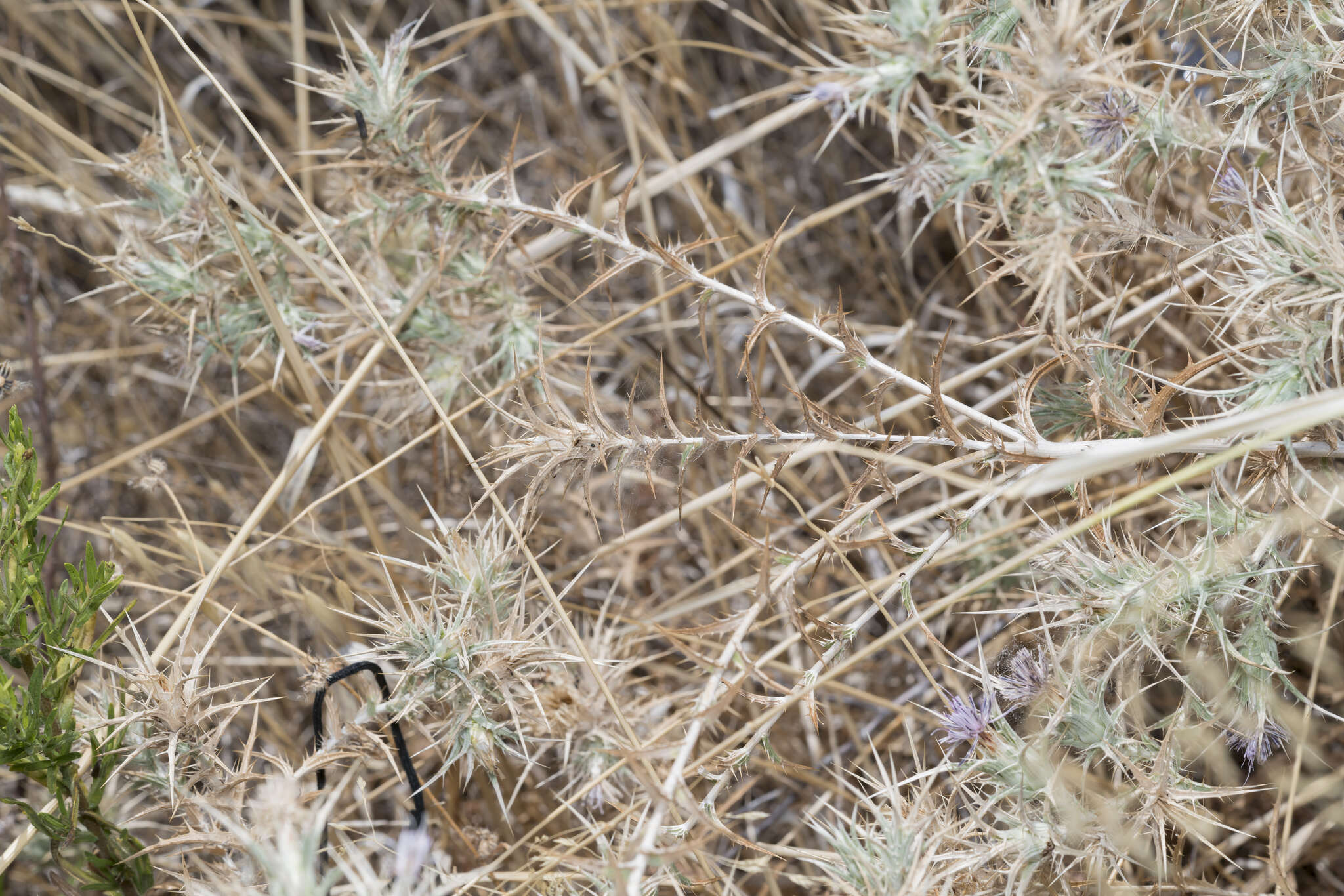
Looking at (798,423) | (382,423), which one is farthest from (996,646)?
(382,423)

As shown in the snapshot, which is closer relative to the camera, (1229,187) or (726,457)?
(1229,187)

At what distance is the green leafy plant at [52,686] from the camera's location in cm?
106

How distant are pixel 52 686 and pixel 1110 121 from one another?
1547 mm

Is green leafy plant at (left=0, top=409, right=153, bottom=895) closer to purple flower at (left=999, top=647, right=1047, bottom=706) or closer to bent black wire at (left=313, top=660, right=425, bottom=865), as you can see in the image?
bent black wire at (left=313, top=660, right=425, bottom=865)

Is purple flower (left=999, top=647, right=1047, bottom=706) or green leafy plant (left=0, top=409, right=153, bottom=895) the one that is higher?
green leafy plant (left=0, top=409, right=153, bottom=895)

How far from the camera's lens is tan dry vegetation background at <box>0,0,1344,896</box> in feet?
3.48

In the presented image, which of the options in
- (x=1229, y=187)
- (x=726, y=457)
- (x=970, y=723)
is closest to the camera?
(x=970, y=723)

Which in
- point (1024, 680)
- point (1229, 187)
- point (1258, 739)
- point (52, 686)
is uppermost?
point (1229, 187)

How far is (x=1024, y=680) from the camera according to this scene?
1.13 m

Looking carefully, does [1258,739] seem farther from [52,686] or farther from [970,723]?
[52,686]

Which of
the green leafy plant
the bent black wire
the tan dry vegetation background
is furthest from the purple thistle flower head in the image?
the green leafy plant

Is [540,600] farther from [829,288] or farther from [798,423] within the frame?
[829,288]

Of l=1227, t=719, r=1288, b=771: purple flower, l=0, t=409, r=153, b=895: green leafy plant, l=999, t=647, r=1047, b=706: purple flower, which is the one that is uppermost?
l=0, t=409, r=153, b=895: green leafy plant

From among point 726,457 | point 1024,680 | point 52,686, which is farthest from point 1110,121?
point 52,686
